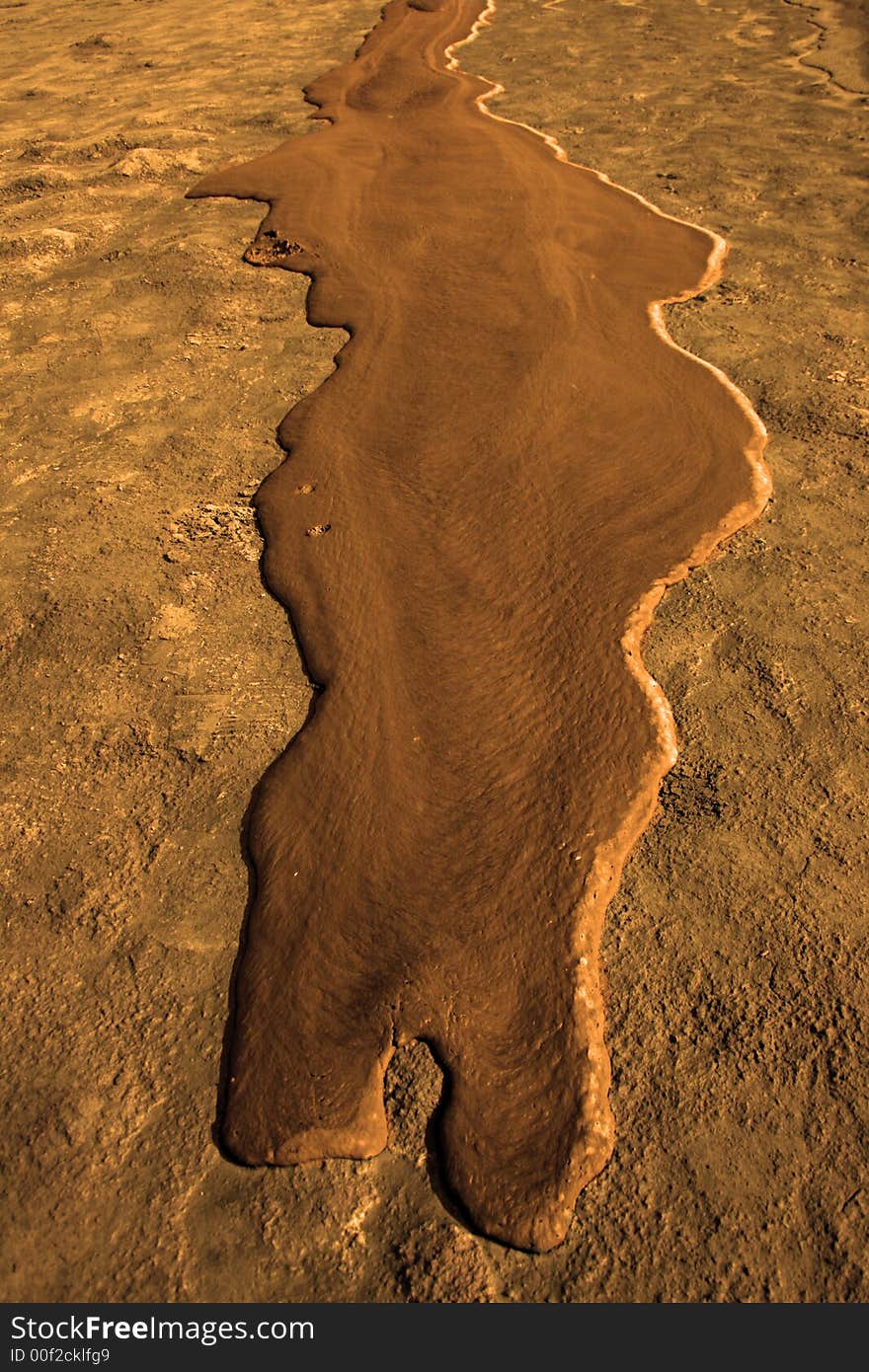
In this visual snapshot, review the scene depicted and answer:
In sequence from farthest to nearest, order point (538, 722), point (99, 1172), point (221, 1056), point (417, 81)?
point (417, 81) → point (538, 722) → point (221, 1056) → point (99, 1172)

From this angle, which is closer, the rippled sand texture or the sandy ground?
the sandy ground

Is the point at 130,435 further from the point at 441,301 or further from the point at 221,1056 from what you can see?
the point at 221,1056

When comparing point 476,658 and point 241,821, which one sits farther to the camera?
point 476,658

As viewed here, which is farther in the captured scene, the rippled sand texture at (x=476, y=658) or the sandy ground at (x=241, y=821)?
the rippled sand texture at (x=476, y=658)
